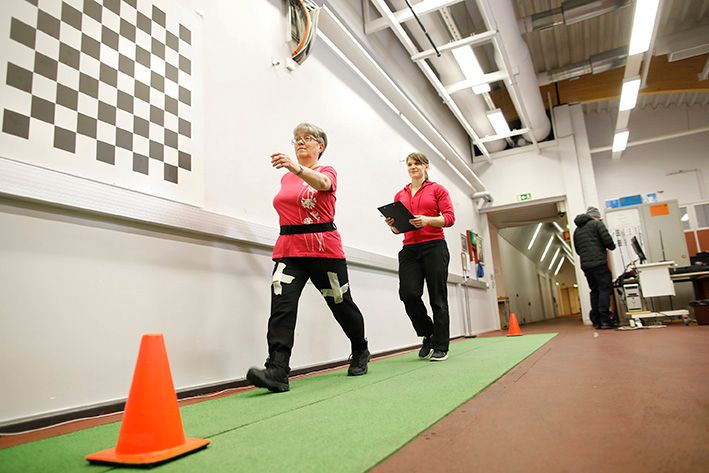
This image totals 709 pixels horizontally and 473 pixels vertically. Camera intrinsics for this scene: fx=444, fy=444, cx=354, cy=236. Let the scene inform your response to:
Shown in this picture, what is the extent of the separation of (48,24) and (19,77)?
9.9 inches

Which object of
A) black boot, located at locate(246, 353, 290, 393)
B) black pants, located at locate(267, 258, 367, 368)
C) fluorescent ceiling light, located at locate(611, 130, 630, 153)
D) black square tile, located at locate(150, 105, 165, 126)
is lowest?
black boot, located at locate(246, 353, 290, 393)

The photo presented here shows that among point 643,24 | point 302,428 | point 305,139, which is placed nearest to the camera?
point 302,428

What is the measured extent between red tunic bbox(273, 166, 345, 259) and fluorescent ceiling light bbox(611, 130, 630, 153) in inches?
267

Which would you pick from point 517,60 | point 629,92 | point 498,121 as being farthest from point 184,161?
point 629,92

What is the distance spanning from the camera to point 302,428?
114cm

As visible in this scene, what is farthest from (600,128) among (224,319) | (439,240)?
(224,319)

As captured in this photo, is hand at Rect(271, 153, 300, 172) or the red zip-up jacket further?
the red zip-up jacket

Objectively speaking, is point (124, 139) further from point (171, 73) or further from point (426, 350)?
point (426, 350)

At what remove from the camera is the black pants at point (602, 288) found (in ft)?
17.1

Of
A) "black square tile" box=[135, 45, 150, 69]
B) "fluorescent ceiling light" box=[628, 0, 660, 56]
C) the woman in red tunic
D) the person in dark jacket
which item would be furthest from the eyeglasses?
the person in dark jacket

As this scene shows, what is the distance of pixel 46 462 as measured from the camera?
96cm

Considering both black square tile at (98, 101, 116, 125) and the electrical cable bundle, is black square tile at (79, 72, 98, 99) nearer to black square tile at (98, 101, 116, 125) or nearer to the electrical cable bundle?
black square tile at (98, 101, 116, 125)

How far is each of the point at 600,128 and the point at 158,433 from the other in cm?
1018

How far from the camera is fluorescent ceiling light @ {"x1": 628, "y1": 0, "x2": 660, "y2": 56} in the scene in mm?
4059
